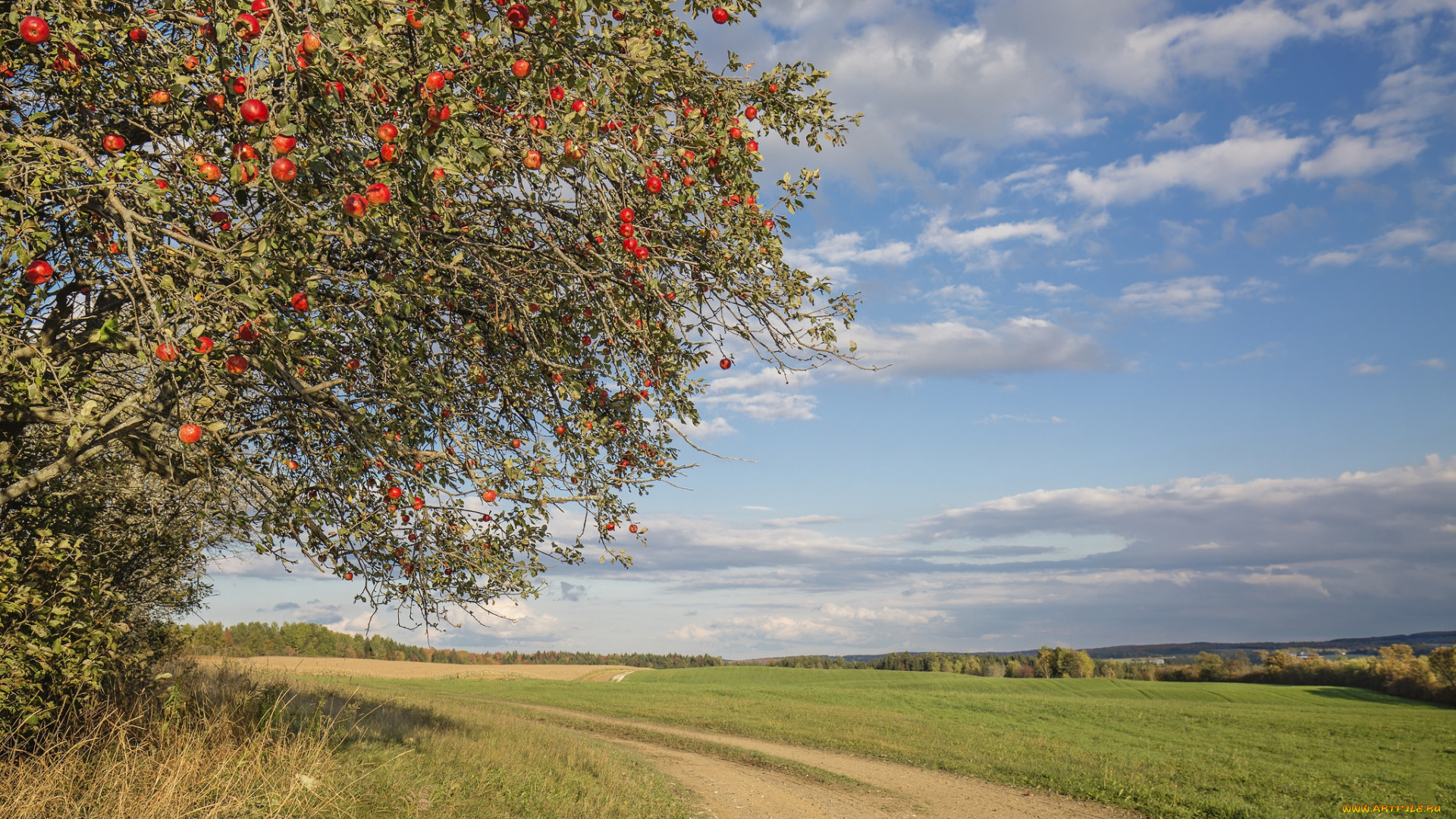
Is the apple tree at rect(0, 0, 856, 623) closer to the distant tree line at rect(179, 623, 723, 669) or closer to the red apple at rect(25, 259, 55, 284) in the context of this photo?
the red apple at rect(25, 259, 55, 284)

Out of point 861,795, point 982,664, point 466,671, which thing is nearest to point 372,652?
point 466,671

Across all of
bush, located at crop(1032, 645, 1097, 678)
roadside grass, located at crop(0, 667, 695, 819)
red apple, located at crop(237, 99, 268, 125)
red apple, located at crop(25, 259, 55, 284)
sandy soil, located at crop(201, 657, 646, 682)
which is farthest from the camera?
bush, located at crop(1032, 645, 1097, 678)

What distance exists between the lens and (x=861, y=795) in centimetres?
1260

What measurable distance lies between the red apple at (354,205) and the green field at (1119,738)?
46.3 feet

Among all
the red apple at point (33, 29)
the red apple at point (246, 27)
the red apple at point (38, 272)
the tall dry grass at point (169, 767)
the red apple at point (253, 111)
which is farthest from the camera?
the tall dry grass at point (169, 767)

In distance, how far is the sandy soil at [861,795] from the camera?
11445 mm

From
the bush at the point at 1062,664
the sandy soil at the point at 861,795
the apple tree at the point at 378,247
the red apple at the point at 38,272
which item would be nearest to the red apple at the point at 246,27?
the apple tree at the point at 378,247

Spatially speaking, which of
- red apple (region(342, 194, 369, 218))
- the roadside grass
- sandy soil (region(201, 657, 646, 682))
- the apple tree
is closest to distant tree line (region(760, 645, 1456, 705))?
sandy soil (region(201, 657, 646, 682))

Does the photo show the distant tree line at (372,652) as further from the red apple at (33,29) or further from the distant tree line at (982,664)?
the red apple at (33,29)

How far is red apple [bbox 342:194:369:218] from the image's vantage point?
3.79m

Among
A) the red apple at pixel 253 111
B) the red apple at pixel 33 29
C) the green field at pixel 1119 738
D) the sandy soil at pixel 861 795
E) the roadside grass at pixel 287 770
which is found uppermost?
the red apple at pixel 33 29

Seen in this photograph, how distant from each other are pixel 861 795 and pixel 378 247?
11.8 m

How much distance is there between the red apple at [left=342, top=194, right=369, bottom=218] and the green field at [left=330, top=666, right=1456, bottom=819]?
14.1m

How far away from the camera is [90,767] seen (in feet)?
22.7
